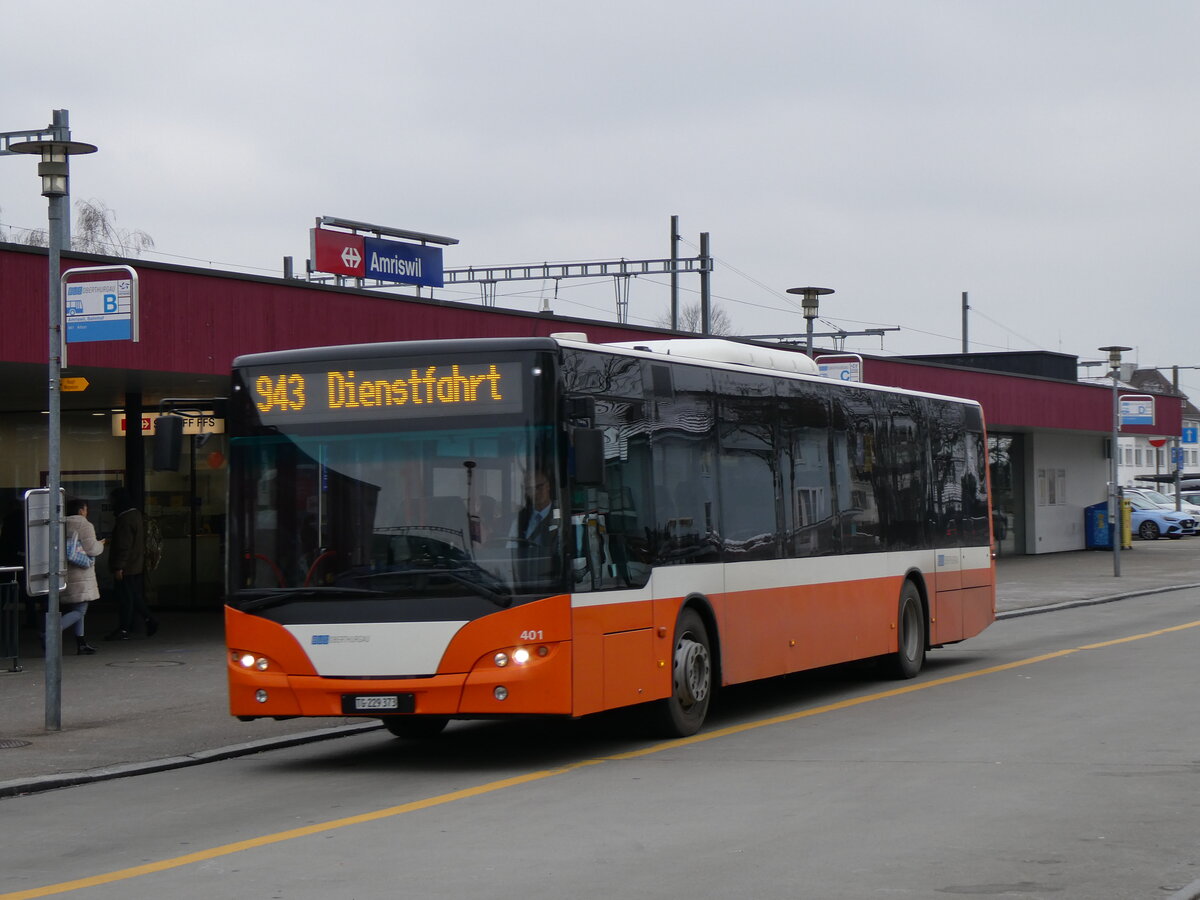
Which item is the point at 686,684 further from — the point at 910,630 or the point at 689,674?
the point at 910,630

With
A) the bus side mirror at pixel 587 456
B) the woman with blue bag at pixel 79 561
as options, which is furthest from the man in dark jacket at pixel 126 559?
the bus side mirror at pixel 587 456

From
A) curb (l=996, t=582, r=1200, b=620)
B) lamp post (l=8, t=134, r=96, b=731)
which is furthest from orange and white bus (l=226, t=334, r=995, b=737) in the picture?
curb (l=996, t=582, r=1200, b=620)

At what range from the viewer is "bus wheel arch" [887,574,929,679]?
664 inches

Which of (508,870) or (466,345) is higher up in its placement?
(466,345)

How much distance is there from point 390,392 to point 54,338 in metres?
3.92

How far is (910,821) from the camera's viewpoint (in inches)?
343

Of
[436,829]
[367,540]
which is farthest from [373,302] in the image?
[436,829]

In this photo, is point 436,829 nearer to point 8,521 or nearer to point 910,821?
point 910,821

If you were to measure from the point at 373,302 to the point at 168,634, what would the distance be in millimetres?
5823

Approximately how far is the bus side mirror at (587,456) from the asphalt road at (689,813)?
1896mm

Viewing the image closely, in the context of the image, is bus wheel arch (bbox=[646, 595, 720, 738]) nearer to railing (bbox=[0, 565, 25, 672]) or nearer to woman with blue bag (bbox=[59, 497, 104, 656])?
woman with blue bag (bbox=[59, 497, 104, 656])

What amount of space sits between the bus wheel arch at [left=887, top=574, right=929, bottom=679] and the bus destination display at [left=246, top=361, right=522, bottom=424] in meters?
6.92

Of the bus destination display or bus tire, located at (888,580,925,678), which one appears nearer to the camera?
the bus destination display

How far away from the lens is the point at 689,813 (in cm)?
Result: 912
